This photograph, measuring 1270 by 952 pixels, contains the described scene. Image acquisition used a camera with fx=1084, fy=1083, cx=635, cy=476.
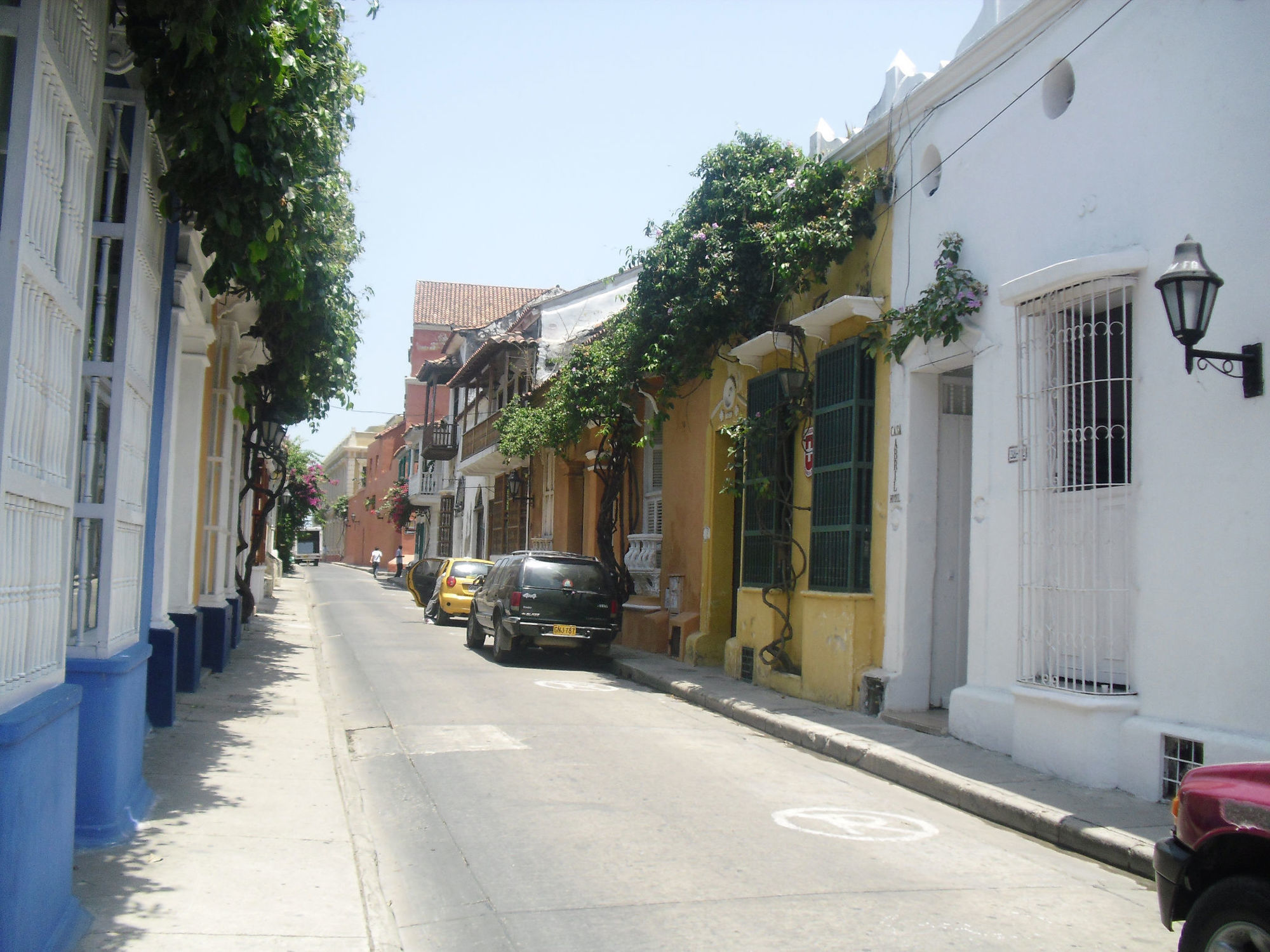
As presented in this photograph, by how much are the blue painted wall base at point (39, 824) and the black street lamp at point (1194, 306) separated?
6.69 metres

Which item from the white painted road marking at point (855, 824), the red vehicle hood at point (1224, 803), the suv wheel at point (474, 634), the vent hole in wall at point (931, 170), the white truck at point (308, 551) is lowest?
the white painted road marking at point (855, 824)

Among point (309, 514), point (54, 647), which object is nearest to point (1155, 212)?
point (54, 647)

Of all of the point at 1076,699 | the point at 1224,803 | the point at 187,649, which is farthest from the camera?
the point at 187,649

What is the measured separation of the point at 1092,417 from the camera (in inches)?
338

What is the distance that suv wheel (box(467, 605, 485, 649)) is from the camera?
1894cm

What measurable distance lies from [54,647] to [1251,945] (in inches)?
190

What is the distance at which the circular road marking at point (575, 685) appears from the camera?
14.1 meters

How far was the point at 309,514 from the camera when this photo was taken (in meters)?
35.2

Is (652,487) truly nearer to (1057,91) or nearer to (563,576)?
(563,576)

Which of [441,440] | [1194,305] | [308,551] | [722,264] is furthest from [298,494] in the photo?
[308,551]

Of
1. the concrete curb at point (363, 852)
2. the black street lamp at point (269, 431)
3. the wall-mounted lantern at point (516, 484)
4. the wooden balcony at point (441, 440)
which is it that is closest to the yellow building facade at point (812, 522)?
the concrete curb at point (363, 852)

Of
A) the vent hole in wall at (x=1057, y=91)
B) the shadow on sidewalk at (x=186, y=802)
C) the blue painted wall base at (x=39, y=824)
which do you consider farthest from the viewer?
the vent hole in wall at (x=1057, y=91)

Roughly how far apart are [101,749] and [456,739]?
4.52 meters

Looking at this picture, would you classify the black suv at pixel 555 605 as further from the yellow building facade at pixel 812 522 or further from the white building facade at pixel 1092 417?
the white building facade at pixel 1092 417
